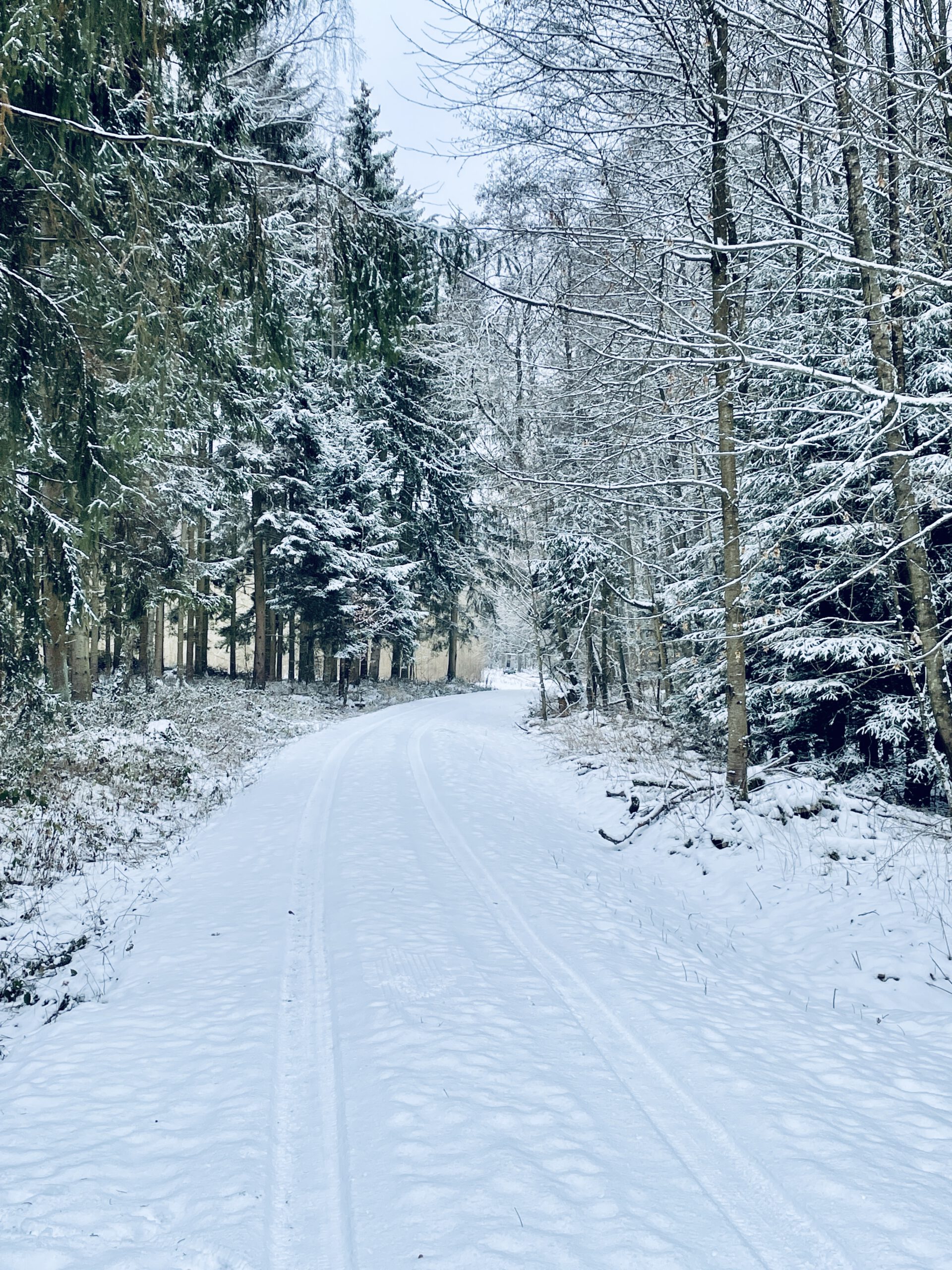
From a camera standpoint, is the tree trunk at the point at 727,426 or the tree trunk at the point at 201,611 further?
the tree trunk at the point at 201,611

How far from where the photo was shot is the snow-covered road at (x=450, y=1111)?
103 inches

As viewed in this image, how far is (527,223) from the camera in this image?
679 centimetres

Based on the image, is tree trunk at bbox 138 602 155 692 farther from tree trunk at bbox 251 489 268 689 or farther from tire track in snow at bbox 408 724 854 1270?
tire track in snow at bbox 408 724 854 1270

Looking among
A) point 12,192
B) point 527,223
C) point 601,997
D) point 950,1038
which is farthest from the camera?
point 527,223

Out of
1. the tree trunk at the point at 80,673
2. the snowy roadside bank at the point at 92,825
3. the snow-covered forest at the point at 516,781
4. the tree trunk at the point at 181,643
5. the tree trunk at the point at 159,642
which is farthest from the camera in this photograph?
the tree trunk at the point at 181,643

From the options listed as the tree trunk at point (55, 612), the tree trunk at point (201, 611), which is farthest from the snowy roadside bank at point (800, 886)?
the tree trunk at point (201, 611)

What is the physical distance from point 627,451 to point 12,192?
6.10 meters

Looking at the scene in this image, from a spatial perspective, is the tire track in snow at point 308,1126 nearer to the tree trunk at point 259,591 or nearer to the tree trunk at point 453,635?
the tree trunk at point 259,591

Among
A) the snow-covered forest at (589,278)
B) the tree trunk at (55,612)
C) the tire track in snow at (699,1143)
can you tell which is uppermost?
the snow-covered forest at (589,278)

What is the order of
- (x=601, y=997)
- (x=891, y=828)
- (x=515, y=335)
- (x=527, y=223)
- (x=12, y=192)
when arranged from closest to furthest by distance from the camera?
(x=601, y=997) → (x=12, y=192) → (x=527, y=223) → (x=891, y=828) → (x=515, y=335)

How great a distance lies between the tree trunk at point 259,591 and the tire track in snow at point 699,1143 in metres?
21.2

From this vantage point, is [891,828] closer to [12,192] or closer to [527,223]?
[527,223]

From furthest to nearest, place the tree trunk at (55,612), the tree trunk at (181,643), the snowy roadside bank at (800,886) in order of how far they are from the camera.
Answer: the tree trunk at (181,643), the tree trunk at (55,612), the snowy roadside bank at (800,886)

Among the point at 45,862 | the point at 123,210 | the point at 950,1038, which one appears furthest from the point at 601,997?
the point at 123,210
